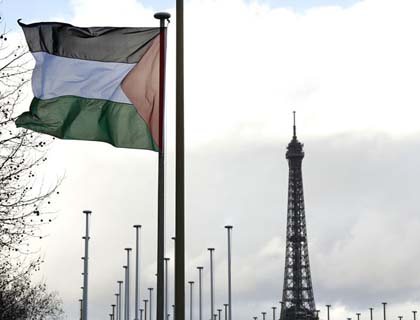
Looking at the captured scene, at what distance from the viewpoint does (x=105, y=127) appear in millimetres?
25891

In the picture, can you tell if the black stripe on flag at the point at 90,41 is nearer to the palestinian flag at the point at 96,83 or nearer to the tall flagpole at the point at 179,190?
the palestinian flag at the point at 96,83

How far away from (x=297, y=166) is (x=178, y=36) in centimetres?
16496

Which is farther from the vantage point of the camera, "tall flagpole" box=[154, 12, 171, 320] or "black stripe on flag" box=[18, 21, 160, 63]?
"black stripe on flag" box=[18, 21, 160, 63]

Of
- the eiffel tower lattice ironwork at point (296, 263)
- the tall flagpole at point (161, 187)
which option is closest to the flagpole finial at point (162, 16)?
the tall flagpole at point (161, 187)

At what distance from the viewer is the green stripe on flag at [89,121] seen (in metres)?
25.5

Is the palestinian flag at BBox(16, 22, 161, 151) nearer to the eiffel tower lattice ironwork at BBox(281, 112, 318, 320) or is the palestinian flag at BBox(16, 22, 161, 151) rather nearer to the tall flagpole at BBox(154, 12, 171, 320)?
the tall flagpole at BBox(154, 12, 171, 320)

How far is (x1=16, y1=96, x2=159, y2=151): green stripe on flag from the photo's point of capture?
2547 cm

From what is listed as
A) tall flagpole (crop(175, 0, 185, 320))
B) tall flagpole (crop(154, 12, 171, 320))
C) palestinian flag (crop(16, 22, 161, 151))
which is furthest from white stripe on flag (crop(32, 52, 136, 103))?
tall flagpole (crop(175, 0, 185, 320))

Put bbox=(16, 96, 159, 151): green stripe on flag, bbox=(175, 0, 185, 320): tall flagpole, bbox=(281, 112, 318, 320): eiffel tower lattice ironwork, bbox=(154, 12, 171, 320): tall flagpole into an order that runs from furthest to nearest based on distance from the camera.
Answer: bbox=(281, 112, 318, 320): eiffel tower lattice ironwork → bbox=(16, 96, 159, 151): green stripe on flag → bbox=(154, 12, 171, 320): tall flagpole → bbox=(175, 0, 185, 320): tall flagpole

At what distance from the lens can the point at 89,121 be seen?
2572cm

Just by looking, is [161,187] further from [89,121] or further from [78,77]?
[78,77]

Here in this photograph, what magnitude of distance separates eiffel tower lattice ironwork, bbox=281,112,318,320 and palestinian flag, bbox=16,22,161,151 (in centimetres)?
15636

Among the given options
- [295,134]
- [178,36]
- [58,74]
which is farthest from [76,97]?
[295,134]

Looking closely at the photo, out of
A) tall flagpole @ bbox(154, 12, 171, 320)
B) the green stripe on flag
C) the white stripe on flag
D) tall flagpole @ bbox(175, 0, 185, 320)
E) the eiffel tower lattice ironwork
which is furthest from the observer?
the eiffel tower lattice ironwork
